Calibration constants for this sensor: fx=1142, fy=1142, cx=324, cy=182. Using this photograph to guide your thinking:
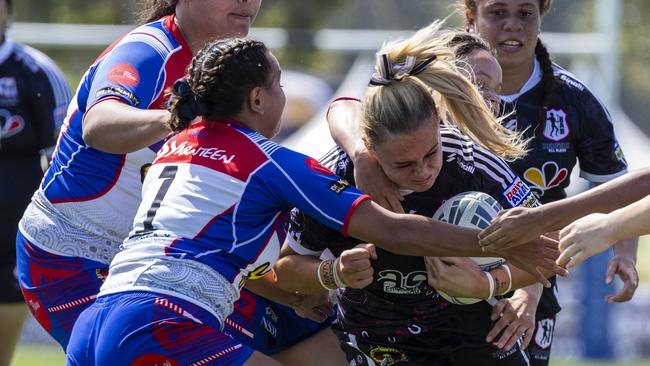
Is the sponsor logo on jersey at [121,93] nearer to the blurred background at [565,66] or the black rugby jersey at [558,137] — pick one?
the black rugby jersey at [558,137]

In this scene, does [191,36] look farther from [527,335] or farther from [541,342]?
[541,342]

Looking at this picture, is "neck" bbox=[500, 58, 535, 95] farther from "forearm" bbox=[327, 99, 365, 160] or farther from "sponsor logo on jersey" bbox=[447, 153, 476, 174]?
"sponsor logo on jersey" bbox=[447, 153, 476, 174]

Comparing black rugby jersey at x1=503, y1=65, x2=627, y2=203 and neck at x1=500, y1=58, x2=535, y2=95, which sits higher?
neck at x1=500, y1=58, x2=535, y2=95

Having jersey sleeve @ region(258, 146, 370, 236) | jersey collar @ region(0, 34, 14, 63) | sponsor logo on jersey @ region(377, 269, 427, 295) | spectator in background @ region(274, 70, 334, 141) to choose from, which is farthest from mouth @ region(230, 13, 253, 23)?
spectator in background @ region(274, 70, 334, 141)

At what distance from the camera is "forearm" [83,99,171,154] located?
3.88m

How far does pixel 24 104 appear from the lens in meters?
7.21

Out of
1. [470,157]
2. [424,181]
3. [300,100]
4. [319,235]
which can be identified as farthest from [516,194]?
[300,100]

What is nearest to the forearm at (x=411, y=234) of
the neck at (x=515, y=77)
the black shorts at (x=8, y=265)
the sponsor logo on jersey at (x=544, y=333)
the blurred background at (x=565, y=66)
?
the sponsor logo on jersey at (x=544, y=333)

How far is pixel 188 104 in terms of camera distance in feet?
12.3

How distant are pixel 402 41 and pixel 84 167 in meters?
1.31

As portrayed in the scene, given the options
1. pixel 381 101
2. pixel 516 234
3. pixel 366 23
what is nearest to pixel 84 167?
pixel 381 101

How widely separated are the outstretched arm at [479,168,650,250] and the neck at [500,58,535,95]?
157 cm

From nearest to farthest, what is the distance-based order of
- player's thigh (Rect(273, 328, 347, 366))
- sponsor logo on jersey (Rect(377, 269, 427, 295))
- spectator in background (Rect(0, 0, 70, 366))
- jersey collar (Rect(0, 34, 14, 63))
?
sponsor logo on jersey (Rect(377, 269, 427, 295)) → player's thigh (Rect(273, 328, 347, 366)) → spectator in background (Rect(0, 0, 70, 366)) → jersey collar (Rect(0, 34, 14, 63))

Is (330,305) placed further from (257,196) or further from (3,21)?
(3,21)
